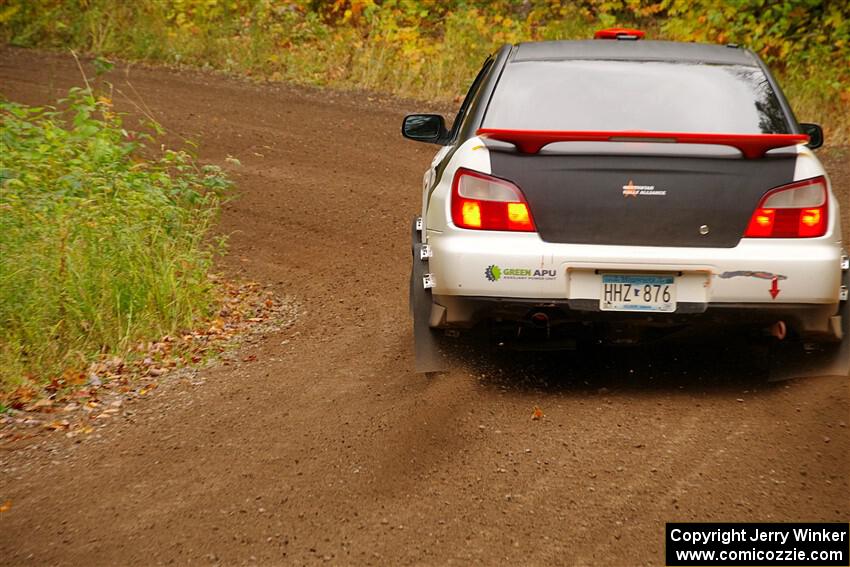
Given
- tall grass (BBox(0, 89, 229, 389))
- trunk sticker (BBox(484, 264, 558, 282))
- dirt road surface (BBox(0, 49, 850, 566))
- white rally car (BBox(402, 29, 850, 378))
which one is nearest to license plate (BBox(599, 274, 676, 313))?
white rally car (BBox(402, 29, 850, 378))

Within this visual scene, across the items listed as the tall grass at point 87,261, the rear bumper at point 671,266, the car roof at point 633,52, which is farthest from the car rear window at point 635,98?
the tall grass at point 87,261

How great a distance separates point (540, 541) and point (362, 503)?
729 mm

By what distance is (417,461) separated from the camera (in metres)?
4.68

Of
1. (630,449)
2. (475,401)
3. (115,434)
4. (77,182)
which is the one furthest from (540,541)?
(77,182)

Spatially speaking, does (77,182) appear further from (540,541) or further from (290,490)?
(540,541)

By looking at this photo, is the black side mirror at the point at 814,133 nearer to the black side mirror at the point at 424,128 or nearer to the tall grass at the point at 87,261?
the black side mirror at the point at 424,128

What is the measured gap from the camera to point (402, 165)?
44.7 feet

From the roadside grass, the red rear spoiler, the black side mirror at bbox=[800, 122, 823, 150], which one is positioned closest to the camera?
the red rear spoiler

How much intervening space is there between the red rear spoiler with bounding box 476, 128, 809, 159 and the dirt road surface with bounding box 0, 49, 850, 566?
121 centimetres

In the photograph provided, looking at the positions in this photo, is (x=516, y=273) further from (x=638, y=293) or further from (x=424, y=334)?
(x=424, y=334)

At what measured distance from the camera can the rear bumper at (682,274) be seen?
4.98m

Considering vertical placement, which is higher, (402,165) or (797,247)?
(797,247)

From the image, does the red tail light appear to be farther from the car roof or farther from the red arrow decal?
the car roof

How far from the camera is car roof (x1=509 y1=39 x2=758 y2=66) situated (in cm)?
602
